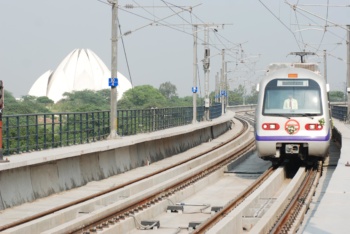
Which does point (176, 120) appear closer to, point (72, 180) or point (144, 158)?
point (144, 158)

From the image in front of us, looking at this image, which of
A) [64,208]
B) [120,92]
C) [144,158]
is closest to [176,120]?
[144,158]

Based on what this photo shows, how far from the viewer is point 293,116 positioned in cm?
2369

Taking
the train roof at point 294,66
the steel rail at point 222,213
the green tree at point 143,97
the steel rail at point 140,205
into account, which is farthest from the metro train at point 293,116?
the green tree at point 143,97

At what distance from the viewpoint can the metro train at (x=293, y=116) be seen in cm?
2362

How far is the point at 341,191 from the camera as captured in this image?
16.8 metres

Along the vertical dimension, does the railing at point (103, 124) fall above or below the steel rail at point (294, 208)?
above

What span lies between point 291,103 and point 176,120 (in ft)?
79.4

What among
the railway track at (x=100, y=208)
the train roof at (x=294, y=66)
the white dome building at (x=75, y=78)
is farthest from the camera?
the white dome building at (x=75, y=78)

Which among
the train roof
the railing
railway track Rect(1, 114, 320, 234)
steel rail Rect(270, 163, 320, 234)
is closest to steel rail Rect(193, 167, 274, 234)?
railway track Rect(1, 114, 320, 234)

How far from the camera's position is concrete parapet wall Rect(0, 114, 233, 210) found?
1828cm

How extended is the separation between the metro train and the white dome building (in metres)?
155

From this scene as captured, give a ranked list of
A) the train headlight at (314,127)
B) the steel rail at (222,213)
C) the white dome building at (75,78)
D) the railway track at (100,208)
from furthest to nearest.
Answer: the white dome building at (75,78)
the train headlight at (314,127)
the steel rail at (222,213)
the railway track at (100,208)

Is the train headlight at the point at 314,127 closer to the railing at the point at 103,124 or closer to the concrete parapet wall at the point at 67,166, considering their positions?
the concrete parapet wall at the point at 67,166

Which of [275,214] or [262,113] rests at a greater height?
[262,113]
